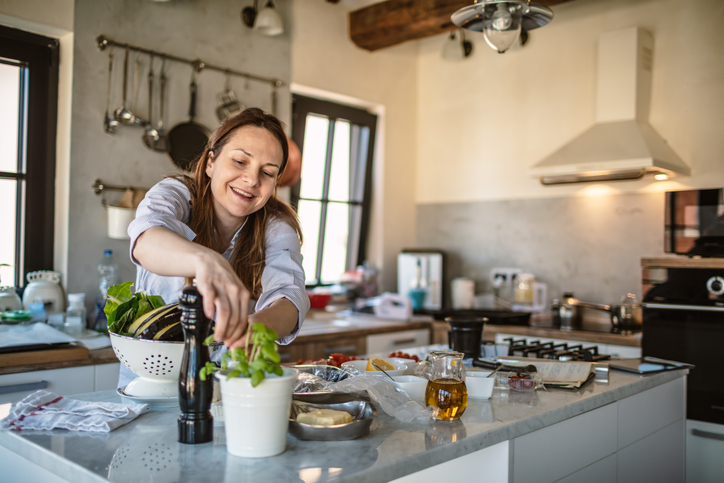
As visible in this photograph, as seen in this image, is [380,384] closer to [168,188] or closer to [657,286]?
[168,188]

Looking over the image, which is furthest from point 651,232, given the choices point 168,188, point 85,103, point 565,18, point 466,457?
point 85,103

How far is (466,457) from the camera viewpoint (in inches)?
48.2

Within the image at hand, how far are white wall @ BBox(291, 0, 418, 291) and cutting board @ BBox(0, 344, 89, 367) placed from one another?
2.16m

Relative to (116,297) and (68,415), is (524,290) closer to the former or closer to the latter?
(116,297)

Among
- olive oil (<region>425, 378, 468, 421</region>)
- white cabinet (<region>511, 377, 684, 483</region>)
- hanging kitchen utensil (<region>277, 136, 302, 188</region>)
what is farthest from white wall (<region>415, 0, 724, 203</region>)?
olive oil (<region>425, 378, 468, 421</region>)

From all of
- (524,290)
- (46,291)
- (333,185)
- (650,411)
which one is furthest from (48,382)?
(524,290)

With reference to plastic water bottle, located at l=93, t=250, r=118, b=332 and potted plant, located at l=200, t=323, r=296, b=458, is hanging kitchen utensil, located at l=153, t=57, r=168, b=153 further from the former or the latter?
potted plant, located at l=200, t=323, r=296, b=458

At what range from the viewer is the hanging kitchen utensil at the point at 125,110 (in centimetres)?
287

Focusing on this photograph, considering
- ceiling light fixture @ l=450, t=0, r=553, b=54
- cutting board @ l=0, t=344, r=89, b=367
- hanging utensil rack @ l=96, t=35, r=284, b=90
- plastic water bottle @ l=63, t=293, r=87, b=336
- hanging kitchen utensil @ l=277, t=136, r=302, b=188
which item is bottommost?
cutting board @ l=0, t=344, r=89, b=367

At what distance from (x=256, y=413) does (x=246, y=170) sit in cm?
69

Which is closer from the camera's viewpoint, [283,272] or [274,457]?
[274,457]

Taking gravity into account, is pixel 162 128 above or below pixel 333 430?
above

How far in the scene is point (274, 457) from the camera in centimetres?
98

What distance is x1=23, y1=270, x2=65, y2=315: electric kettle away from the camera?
2594mm
